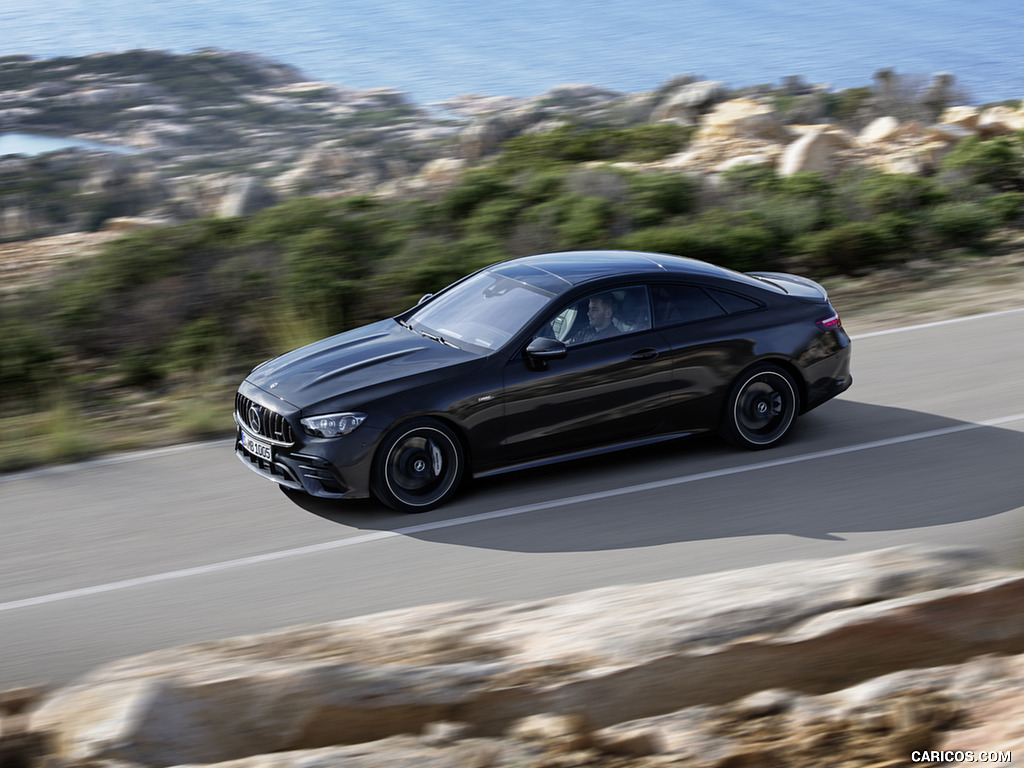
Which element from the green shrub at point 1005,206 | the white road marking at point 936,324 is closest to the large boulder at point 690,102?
the green shrub at point 1005,206

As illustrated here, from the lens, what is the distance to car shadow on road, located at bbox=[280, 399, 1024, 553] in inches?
277

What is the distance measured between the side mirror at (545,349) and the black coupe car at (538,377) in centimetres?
1

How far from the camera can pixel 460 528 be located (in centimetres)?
713

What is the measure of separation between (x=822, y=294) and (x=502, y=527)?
3480 millimetres

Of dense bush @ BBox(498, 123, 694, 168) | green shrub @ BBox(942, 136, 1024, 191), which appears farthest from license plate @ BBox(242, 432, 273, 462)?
green shrub @ BBox(942, 136, 1024, 191)

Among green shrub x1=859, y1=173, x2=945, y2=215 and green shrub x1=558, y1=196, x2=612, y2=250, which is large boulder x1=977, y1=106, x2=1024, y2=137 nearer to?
green shrub x1=859, y1=173, x2=945, y2=215

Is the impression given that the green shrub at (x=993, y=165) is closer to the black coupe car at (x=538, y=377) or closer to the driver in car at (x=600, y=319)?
the black coupe car at (x=538, y=377)

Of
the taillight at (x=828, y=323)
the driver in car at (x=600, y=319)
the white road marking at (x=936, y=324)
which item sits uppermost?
the driver in car at (x=600, y=319)

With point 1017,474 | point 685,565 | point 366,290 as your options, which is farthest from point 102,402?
point 1017,474

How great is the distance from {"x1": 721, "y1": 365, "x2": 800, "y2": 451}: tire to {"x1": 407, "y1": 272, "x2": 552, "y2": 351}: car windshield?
1707 millimetres

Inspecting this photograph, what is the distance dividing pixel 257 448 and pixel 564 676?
372cm

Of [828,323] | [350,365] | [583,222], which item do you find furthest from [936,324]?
[350,365]

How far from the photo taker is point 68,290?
12422mm

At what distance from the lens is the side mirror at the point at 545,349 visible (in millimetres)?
7418
